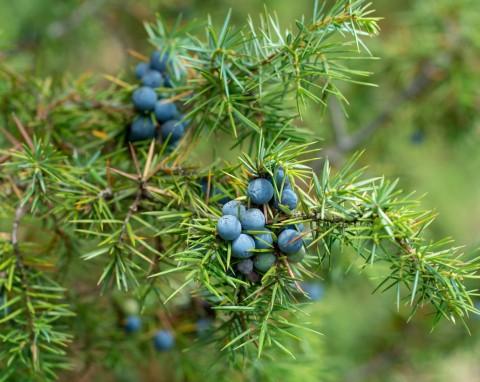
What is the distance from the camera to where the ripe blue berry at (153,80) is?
777 millimetres

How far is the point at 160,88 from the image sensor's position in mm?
749

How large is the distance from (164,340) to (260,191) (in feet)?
1.64

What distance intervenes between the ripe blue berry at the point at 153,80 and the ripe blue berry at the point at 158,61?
1 cm

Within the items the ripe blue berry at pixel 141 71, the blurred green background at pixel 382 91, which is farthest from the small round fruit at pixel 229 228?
the blurred green background at pixel 382 91

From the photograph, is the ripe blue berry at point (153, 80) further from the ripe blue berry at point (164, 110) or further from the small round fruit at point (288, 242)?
the small round fruit at point (288, 242)

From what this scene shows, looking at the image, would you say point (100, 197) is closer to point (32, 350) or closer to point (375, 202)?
point (32, 350)

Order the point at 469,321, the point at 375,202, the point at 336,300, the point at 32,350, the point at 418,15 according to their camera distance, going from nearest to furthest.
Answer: the point at 375,202 → the point at 32,350 → the point at 469,321 → the point at 418,15 → the point at 336,300

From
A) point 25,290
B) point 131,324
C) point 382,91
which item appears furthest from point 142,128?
point 382,91

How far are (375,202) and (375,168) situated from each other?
91 cm

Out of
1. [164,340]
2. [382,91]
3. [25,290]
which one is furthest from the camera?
[382,91]

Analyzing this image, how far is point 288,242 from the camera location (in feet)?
1.80

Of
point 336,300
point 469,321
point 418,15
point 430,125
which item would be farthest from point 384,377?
point 418,15

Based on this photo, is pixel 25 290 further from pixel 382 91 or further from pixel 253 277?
pixel 382 91

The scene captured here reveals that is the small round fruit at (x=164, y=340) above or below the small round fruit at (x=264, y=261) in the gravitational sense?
below
